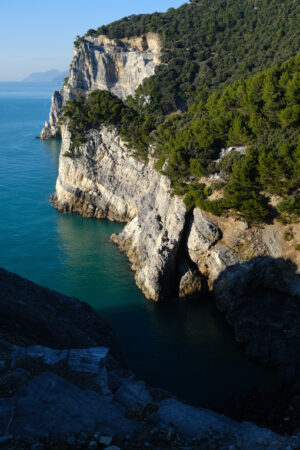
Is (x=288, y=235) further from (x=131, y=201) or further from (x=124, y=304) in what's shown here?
(x=131, y=201)

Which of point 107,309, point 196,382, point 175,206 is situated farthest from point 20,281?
point 175,206

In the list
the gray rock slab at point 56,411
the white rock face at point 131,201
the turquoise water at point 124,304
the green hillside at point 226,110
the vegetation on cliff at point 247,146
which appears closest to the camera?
the gray rock slab at point 56,411

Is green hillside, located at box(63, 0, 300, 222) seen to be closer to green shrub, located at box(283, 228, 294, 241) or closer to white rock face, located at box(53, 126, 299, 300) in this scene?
green shrub, located at box(283, 228, 294, 241)

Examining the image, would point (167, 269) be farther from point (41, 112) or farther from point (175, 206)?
point (41, 112)

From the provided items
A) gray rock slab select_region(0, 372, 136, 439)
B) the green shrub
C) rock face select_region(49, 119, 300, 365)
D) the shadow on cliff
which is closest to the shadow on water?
the shadow on cliff

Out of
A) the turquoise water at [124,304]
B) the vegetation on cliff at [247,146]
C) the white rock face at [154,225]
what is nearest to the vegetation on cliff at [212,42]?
the vegetation on cliff at [247,146]

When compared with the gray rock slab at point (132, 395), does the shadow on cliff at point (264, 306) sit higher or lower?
lower

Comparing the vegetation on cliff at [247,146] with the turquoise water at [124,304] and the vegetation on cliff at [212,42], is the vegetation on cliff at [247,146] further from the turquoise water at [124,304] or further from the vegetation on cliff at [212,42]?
the vegetation on cliff at [212,42]
